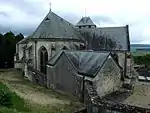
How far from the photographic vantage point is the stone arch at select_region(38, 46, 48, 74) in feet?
96.3

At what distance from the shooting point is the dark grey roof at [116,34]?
1211 inches

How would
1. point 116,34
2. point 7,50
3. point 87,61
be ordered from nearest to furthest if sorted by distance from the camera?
point 87,61
point 116,34
point 7,50

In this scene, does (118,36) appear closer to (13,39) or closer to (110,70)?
(110,70)

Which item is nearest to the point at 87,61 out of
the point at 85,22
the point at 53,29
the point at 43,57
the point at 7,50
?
the point at 53,29

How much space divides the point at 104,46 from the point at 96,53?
8.25 metres

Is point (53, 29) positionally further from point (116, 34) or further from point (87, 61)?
point (116, 34)

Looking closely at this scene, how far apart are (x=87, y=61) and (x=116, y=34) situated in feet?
34.8

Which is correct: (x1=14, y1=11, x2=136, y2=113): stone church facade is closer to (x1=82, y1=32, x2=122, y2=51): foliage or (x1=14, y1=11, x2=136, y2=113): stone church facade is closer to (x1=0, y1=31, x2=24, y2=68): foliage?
(x1=82, y1=32, x2=122, y2=51): foliage

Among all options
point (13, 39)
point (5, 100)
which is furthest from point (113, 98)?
point (13, 39)

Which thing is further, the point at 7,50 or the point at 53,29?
the point at 7,50

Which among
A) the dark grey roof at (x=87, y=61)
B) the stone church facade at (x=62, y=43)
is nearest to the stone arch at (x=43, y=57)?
the stone church facade at (x=62, y=43)

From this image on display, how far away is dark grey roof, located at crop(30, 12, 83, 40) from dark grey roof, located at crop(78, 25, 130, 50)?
341cm

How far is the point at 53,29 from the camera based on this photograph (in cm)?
2873

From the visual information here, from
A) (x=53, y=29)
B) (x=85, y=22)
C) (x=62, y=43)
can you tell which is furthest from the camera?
(x=85, y=22)
